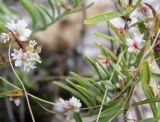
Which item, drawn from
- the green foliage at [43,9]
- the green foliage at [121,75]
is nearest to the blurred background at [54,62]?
the green foliage at [43,9]

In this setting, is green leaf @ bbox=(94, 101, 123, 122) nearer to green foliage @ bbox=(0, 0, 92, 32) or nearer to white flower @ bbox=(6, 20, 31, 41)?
white flower @ bbox=(6, 20, 31, 41)

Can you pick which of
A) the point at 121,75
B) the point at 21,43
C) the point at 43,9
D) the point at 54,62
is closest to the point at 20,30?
the point at 21,43

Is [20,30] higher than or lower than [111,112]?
higher

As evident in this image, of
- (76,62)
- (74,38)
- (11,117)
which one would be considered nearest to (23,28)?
(11,117)

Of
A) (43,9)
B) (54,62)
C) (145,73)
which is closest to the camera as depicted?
(145,73)

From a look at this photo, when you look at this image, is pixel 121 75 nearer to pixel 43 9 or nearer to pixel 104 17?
pixel 104 17

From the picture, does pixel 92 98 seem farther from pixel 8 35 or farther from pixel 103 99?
pixel 8 35
